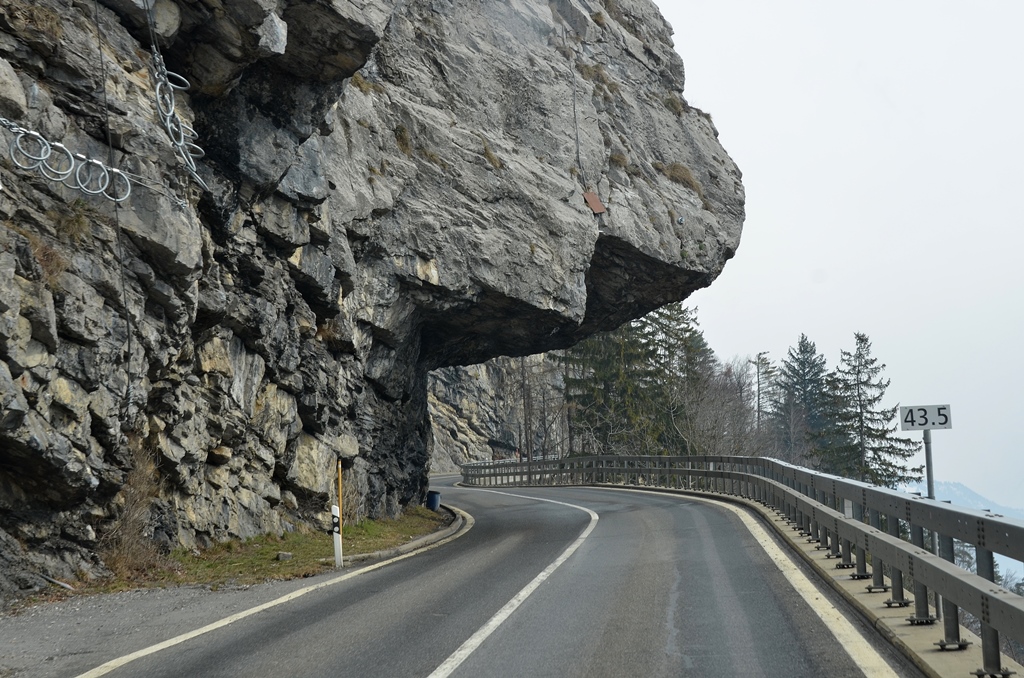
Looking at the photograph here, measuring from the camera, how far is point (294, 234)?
1605 centimetres

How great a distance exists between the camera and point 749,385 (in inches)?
3524

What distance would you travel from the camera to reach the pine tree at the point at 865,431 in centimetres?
5597

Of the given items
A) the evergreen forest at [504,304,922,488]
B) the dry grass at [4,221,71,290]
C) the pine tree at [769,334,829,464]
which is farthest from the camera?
the pine tree at [769,334,829,464]

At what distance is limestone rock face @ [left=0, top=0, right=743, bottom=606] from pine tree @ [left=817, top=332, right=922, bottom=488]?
32.6 m

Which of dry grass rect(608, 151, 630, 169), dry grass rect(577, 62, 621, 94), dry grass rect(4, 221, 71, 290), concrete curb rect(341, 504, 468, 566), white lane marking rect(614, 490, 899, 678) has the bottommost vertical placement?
concrete curb rect(341, 504, 468, 566)

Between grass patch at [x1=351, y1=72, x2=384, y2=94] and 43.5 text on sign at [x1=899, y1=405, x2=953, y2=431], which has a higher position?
grass patch at [x1=351, y1=72, x2=384, y2=94]

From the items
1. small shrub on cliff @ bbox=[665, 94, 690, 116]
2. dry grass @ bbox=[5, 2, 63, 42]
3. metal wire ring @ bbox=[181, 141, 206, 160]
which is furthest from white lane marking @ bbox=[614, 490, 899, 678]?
small shrub on cliff @ bbox=[665, 94, 690, 116]

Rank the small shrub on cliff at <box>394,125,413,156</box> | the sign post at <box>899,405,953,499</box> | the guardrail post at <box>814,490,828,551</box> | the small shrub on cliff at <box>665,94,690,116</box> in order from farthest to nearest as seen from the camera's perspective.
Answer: the small shrub on cliff at <box>665,94,690,116</box>, the small shrub on cliff at <box>394,125,413,156</box>, the sign post at <box>899,405,953,499</box>, the guardrail post at <box>814,490,828,551</box>

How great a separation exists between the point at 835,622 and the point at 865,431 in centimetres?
5365

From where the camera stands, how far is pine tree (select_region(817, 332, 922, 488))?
184 ft

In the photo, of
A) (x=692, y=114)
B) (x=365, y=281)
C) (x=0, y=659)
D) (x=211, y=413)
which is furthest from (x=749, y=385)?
(x=0, y=659)

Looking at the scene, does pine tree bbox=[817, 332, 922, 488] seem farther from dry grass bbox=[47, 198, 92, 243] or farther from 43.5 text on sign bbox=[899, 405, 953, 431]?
dry grass bbox=[47, 198, 92, 243]

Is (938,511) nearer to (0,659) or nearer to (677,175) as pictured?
(0,659)

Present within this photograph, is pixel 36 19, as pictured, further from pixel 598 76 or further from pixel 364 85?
pixel 598 76
